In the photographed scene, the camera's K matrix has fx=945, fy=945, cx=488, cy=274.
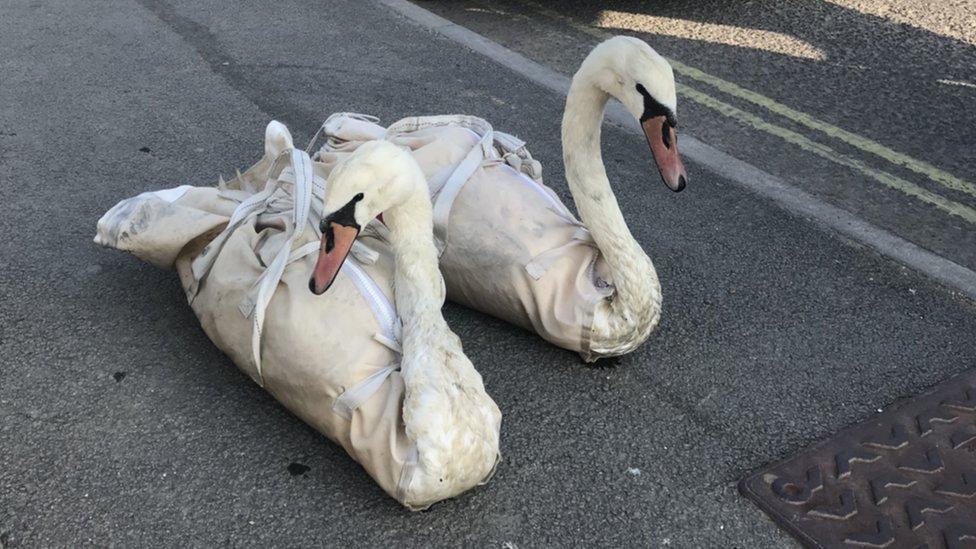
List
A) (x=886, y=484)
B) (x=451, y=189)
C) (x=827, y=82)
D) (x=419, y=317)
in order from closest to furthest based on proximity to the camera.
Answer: (x=419, y=317) → (x=886, y=484) → (x=451, y=189) → (x=827, y=82)

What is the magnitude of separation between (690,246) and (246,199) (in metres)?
1.95

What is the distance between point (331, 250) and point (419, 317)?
0.36m

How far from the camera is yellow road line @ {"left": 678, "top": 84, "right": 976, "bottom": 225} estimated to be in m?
4.67

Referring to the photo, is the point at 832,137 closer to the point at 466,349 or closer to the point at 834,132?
the point at 834,132

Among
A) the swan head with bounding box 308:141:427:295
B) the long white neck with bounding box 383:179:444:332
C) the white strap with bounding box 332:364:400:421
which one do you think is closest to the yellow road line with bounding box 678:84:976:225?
the long white neck with bounding box 383:179:444:332

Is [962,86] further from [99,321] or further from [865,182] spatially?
[99,321]

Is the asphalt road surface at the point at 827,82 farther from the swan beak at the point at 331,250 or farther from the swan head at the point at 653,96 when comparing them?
the swan beak at the point at 331,250

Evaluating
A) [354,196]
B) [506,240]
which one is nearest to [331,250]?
[354,196]

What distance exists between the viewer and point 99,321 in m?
3.51

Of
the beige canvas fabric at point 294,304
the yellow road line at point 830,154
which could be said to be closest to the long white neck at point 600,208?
the beige canvas fabric at point 294,304

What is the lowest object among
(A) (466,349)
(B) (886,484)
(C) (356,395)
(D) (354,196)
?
(A) (466,349)

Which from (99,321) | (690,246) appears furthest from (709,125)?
(99,321)

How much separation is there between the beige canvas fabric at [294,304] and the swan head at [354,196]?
23 centimetres

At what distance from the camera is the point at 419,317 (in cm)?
285
